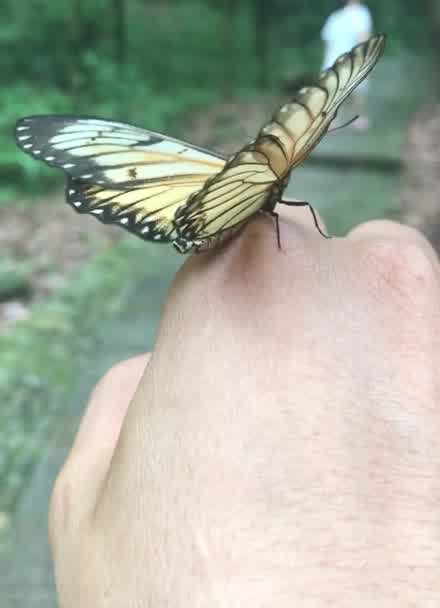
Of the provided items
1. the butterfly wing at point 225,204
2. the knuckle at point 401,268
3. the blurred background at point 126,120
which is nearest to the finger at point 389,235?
the knuckle at point 401,268

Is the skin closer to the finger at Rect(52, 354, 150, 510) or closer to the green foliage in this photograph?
the finger at Rect(52, 354, 150, 510)

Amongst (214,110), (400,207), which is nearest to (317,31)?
(214,110)

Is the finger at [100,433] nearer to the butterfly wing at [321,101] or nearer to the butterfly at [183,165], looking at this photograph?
the butterfly at [183,165]

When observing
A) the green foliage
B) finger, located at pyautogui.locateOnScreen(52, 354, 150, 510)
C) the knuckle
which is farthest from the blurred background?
the knuckle

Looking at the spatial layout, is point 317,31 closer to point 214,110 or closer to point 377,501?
point 214,110

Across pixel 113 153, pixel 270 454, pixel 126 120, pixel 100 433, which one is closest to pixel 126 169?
pixel 113 153

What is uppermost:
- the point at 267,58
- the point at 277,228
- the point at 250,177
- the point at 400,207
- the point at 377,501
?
the point at 250,177

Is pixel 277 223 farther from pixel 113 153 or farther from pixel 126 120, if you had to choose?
pixel 126 120
